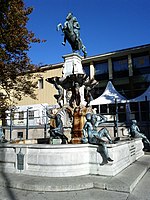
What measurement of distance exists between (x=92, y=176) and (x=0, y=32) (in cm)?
771

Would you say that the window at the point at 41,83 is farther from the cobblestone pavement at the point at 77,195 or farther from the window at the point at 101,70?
the cobblestone pavement at the point at 77,195

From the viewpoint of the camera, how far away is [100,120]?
6578 mm

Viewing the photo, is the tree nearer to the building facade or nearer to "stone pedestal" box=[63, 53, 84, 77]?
"stone pedestal" box=[63, 53, 84, 77]

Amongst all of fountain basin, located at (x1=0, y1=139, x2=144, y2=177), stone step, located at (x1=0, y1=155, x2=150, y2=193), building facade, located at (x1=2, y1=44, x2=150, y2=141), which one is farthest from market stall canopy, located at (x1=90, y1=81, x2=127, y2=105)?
stone step, located at (x1=0, y1=155, x2=150, y2=193)

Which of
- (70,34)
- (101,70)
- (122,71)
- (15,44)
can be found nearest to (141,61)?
(122,71)

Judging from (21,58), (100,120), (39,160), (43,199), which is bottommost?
(43,199)

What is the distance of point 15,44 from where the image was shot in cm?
991

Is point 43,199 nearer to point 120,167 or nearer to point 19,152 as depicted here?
point 19,152

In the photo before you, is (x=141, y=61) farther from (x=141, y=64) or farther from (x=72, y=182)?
(x=72, y=182)

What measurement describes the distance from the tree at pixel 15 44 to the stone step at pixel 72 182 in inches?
234

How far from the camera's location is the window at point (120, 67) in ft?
83.2

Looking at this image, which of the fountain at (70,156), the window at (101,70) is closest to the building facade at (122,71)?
the window at (101,70)

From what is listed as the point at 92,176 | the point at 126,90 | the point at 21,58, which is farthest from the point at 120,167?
the point at 126,90

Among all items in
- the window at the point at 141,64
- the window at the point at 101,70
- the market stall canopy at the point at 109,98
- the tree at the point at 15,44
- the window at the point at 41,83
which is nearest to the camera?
the tree at the point at 15,44
